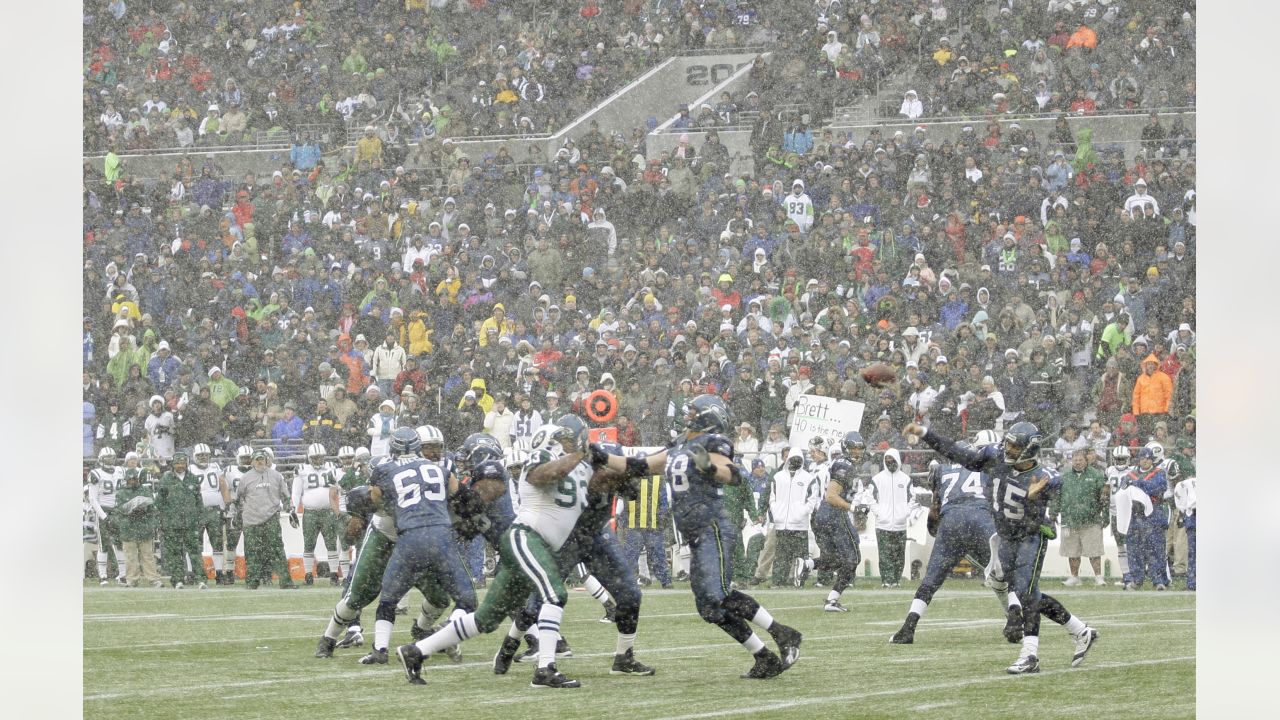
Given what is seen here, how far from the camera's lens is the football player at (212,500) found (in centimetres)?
1545

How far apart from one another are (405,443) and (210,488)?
651 cm

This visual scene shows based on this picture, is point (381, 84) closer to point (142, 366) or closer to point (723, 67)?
point (723, 67)

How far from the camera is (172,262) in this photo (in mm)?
21141

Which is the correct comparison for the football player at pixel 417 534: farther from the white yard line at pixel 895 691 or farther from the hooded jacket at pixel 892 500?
the hooded jacket at pixel 892 500

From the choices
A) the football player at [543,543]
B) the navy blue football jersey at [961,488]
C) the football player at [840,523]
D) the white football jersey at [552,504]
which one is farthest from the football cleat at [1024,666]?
the football player at [840,523]

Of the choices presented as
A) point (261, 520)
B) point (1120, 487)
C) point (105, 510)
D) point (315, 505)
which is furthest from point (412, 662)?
point (105, 510)

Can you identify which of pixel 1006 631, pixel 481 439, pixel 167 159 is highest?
pixel 167 159

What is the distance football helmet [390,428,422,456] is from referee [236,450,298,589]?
5774 mm

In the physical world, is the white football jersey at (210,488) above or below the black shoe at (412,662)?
above

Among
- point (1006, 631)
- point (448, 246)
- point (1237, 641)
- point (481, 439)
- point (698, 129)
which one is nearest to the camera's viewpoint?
point (1237, 641)

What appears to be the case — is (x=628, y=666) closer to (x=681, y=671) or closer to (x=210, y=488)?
(x=681, y=671)

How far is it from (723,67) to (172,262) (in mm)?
8053

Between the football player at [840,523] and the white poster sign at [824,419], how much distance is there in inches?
10.3
